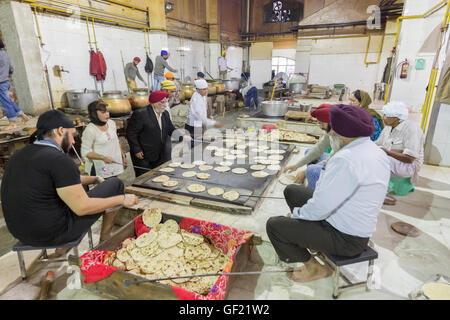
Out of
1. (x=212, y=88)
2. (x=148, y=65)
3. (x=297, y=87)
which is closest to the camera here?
(x=148, y=65)

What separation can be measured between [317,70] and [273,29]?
5.09 meters

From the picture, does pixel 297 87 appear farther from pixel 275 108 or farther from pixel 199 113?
pixel 199 113

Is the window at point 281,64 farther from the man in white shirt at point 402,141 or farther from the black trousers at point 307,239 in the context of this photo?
the black trousers at point 307,239

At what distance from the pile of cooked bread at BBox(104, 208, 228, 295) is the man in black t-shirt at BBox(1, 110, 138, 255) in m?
0.48

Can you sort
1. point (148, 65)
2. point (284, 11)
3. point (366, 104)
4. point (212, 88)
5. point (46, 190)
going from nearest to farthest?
1. point (46, 190)
2. point (366, 104)
3. point (148, 65)
4. point (212, 88)
5. point (284, 11)

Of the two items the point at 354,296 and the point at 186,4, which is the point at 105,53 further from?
the point at 354,296

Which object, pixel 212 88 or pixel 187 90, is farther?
pixel 212 88

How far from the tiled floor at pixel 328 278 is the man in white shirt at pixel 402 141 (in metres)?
0.55

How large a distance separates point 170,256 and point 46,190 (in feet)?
3.62

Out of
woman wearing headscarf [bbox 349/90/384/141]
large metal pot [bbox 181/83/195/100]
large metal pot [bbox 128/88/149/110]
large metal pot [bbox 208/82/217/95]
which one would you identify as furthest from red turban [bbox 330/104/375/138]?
large metal pot [bbox 208/82/217/95]

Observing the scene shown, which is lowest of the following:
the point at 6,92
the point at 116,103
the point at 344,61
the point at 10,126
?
the point at 10,126

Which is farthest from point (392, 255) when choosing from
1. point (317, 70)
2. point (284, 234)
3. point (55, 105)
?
point (317, 70)

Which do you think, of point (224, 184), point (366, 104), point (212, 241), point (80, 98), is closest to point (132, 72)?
point (80, 98)

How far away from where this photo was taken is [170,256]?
7.37ft
